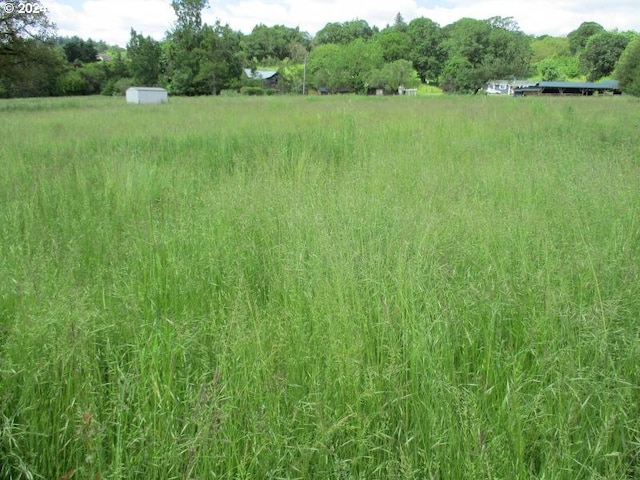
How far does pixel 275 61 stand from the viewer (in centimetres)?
11412

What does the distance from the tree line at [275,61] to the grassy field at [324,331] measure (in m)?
24.1

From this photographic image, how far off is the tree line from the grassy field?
24052mm

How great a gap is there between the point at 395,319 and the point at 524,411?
0.80 m

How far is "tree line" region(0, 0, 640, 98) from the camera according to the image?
24.8 metres

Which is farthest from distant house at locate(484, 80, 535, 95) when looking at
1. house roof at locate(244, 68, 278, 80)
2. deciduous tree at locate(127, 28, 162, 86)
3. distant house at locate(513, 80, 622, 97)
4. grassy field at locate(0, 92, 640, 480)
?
grassy field at locate(0, 92, 640, 480)

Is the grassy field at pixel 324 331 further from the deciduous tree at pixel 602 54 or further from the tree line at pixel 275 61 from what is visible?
the deciduous tree at pixel 602 54

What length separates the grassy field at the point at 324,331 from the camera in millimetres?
1704

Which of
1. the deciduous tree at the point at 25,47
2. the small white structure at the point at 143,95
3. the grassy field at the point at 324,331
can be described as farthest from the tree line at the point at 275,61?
the grassy field at the point at 324,331

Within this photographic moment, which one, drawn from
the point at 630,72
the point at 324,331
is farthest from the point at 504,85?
the point at 324,331

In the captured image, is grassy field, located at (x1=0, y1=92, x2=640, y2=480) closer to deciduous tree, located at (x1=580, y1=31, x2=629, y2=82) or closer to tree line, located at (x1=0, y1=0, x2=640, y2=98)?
tree line, located at (x1=0, y1=0, x2=640, y2=98)

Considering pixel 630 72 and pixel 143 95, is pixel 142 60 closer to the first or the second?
pixel 143 95

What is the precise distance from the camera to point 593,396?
193 cm

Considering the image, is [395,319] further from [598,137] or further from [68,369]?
[598,137]

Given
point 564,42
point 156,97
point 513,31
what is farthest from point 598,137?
point 564,42
